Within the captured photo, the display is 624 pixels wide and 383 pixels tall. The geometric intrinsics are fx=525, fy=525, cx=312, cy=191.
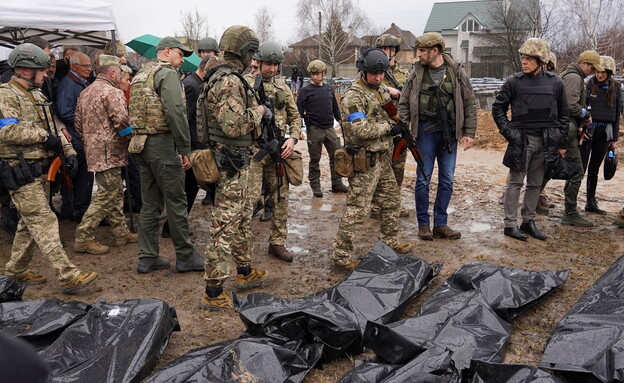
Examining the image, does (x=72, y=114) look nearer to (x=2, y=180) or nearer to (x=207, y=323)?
(x=2, y=180)

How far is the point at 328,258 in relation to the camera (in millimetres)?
5242

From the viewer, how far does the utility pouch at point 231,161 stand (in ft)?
13.0

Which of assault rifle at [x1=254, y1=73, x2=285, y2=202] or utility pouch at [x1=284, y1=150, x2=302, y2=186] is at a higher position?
assault rifle at [x1=254, y1=73, x2=285, y2=202]

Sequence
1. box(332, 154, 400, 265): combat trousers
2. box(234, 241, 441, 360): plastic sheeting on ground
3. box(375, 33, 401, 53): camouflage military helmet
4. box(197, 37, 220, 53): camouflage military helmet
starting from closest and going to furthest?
box(234, 241, 441, 360): plastic sheeting on ground, box(332, 154, 400, 265): combat trousers, box(375, 33, 401, 53): camouflage military helmet, box(197, 37, 220, 53): camouflage military helmet

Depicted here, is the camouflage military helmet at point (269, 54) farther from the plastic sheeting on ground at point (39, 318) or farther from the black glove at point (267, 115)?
the plastic sheeting on ground at point (39, 318)

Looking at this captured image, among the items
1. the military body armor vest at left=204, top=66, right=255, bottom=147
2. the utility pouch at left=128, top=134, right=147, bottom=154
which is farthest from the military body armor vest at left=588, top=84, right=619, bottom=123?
the utility pouch at left=128, top=134, right=147, bottom=154

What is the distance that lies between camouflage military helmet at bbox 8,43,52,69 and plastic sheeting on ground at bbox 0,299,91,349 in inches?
78.6

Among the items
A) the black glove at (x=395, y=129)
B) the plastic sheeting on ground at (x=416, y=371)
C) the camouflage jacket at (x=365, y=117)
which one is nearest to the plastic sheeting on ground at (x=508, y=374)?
the plastic sheeting on ground at (x=416, y=371)

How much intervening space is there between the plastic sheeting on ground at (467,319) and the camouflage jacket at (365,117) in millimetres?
1364

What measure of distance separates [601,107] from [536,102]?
1426 mm

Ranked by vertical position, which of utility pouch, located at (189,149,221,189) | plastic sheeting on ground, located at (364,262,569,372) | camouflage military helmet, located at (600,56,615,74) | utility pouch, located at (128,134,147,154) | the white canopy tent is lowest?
plastic sheeting on ground, located at (364,262,569,372)

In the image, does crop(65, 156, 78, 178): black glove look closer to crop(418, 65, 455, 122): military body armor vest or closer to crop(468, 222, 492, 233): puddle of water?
crop(418, 65, 455, 122): military body armor vest

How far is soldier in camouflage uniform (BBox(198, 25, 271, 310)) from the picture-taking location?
3.83 meters

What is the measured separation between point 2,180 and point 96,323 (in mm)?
1799
